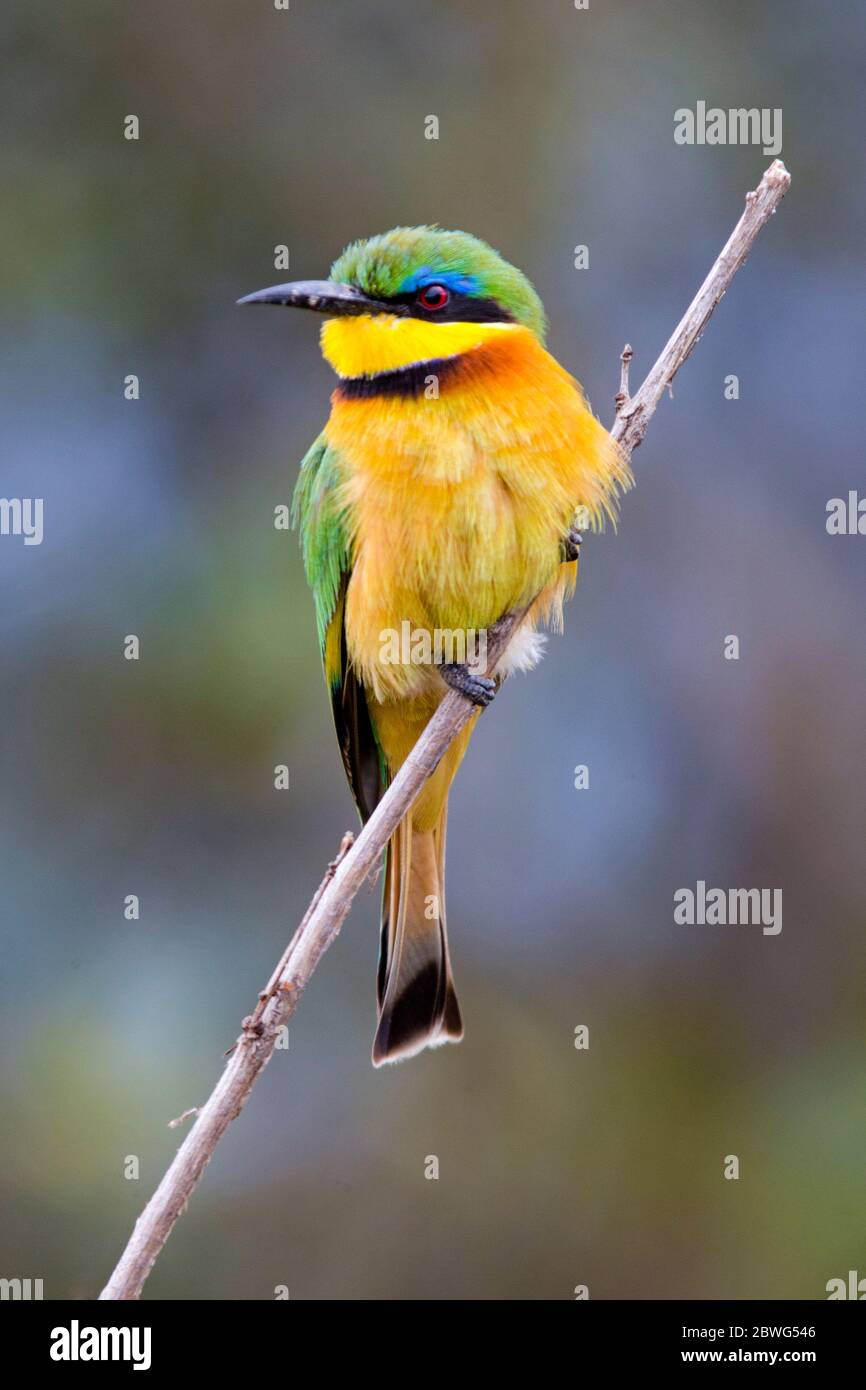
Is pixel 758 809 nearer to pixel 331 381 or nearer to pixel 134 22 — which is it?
pixel 331 381

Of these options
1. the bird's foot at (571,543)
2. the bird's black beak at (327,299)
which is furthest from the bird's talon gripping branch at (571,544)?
the bird's black beak at (327,299)

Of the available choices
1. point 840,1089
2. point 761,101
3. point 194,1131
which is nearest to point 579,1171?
point 840,1089

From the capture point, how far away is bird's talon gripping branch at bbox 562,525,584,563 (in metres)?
3.23

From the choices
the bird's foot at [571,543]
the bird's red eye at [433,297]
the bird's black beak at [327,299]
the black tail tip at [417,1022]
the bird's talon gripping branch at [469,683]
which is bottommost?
the black tail tip at [417,1022]

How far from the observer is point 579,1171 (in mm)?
5527

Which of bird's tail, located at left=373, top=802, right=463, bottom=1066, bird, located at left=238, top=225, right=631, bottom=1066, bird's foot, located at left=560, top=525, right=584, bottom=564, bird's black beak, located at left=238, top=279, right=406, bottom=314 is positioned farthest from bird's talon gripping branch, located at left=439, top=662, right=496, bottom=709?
bird's black beak, located at left=238, top=279, right=406, bottom=314

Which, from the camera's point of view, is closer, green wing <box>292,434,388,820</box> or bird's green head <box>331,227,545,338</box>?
bird's green head <box>331,227,545,338</box>

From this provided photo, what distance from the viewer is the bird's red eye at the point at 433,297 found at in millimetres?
3184

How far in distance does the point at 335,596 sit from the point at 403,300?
0.63 m

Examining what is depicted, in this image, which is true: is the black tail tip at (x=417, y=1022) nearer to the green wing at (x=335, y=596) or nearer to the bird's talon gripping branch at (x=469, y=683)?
the green wing at (x=335, y=596)

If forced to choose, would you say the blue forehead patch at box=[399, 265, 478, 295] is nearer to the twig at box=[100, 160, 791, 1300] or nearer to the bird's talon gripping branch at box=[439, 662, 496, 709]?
the twig at box=[100, 160, 791, 1300]

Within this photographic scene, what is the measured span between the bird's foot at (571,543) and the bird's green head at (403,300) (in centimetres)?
40

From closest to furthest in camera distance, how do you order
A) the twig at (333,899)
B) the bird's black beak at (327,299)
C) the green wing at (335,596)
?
1. the twig at (333,899)
2. the bird's black beak at (327,299)
3. the green wing at (335,596)

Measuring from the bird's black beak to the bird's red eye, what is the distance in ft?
0.13
